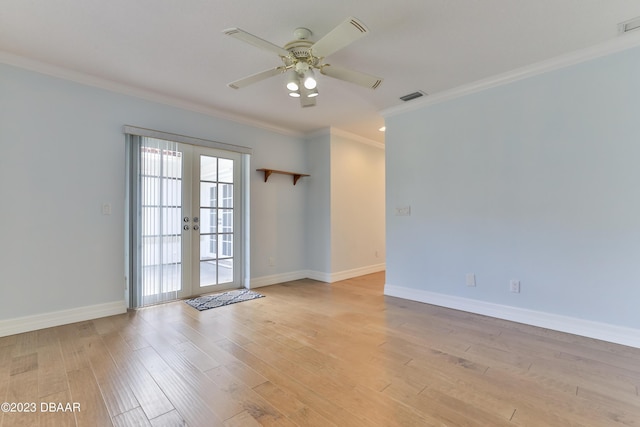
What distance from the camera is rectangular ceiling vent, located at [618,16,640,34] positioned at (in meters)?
2.20

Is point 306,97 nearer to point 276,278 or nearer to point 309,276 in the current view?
point 276,278

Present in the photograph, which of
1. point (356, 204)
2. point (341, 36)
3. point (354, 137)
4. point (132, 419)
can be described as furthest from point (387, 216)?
point (132, 419)

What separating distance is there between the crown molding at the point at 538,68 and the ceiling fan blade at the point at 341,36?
2015 millimetres

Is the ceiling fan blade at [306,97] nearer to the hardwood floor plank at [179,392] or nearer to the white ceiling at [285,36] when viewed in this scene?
the white ceiling at [285,36]

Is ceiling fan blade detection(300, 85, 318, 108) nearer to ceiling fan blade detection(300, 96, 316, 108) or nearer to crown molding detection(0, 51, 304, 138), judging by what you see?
ceiling fan blade detection(300, 96, 316, 108)

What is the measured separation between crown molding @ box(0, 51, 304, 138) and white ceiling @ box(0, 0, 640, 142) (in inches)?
2.1

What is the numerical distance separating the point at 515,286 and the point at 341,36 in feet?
9.49

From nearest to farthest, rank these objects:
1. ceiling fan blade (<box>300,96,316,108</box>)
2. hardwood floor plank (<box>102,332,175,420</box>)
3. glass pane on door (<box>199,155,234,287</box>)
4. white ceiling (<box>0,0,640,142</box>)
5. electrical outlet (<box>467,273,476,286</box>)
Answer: hardwood floor plank (<box>102,332,175,420</box>)
white ceiling (<box>0,0,640,142</box>)
ceiling fan blade (<box>300,96,316,108</box>)
electrical outlet (<box>467,273,476,286</box>)
glass pane on door (<box>199,155,234,287</box>)

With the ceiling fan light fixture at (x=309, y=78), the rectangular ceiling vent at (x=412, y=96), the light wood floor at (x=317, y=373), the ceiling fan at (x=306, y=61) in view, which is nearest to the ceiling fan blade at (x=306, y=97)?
the ceiling fan at (x=306, y=61)

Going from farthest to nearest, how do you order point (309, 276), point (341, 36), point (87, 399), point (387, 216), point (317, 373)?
point (309, 276), point (387, 216), point (317, 373), point (341, 36), point (87, 399)

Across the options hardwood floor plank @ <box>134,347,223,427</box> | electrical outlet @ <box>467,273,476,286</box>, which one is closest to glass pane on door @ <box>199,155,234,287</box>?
hardwood floor plank @ <box>134,347,223,427</box>

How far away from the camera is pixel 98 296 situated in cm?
310

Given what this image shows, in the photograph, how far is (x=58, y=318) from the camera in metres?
2.86

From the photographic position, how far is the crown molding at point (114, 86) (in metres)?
2.71
